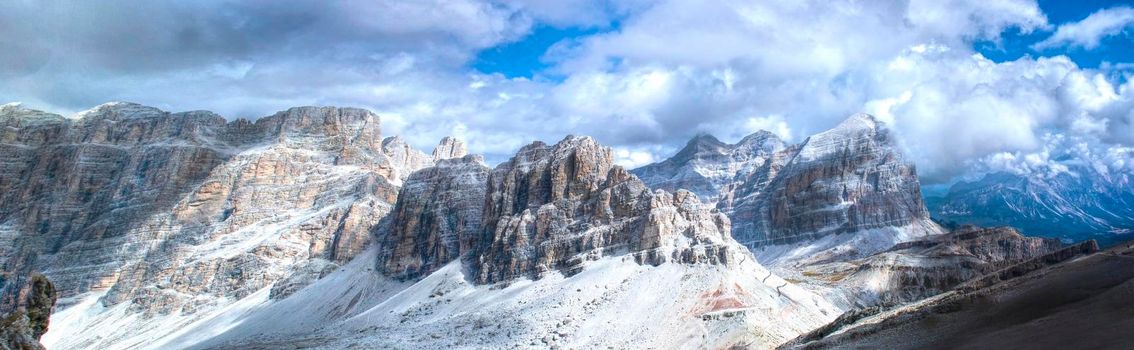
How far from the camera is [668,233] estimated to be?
16250cm

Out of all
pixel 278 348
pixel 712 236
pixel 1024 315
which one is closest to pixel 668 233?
pixel 712 236

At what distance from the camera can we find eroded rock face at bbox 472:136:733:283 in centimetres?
16012

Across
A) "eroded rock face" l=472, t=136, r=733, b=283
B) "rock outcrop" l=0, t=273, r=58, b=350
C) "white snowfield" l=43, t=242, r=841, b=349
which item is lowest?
"white snowfield" l=43, t=242, r=841, b=349

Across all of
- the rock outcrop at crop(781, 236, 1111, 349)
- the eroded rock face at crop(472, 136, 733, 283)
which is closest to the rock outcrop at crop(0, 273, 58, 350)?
the rock outcrop at crop(781, 236, 1111, 349)

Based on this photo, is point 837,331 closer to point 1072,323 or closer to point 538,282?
point 1072,323

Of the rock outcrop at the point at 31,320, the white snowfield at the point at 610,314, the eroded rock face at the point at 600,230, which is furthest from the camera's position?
the eroded rock face at the point at 600,230

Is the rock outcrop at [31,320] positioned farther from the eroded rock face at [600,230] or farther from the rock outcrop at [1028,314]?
the eroded rock face at [600,230]

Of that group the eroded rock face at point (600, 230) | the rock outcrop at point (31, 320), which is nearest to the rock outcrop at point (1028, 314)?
the rock outcrop at point (31, 320)

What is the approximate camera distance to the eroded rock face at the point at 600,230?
16012cm

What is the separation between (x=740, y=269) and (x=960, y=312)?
89.9 meters

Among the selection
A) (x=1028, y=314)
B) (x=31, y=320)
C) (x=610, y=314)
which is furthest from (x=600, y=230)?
(x=31, y=320)

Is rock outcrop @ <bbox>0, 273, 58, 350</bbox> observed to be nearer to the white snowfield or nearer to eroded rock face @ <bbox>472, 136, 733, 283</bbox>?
the white snowfield

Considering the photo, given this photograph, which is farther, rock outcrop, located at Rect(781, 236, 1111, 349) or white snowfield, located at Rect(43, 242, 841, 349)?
white snowfield, located at Rect(43, 242, 841, 349)

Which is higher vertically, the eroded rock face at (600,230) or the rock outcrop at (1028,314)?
the eroded rock face at (600,230)
